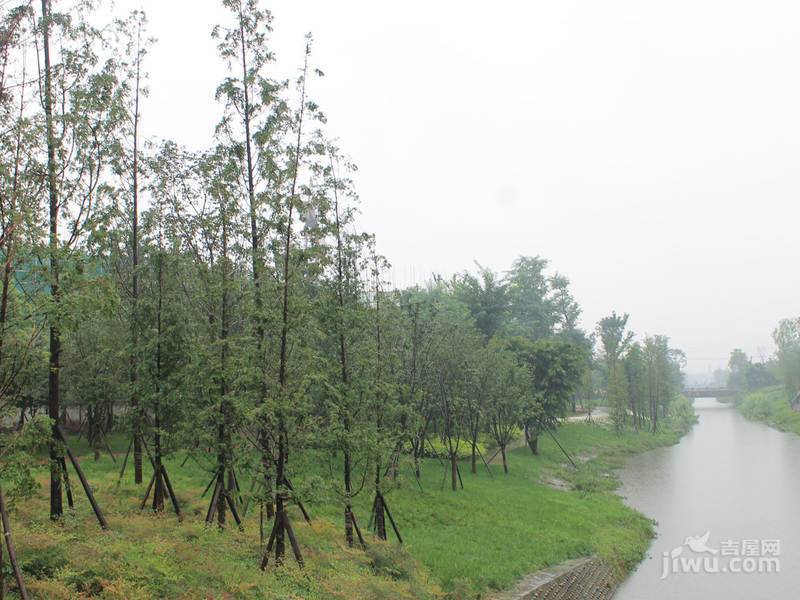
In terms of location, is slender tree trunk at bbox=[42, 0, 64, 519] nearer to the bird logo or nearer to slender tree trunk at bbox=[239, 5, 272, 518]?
slender tree trunk at bbox=[239, 5, 272, 518]

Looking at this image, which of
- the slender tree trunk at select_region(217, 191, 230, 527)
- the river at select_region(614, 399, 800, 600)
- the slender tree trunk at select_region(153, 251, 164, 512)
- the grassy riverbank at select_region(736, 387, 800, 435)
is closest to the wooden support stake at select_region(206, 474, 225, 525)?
the slender tree trunk at select_region(217, 191, 230, 527)

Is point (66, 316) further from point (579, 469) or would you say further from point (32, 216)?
point (579, 469)

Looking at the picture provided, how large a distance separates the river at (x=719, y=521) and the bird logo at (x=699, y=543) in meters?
0.03

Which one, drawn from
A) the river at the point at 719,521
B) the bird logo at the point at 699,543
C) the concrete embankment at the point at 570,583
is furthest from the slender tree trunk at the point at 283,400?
the bird logo at the point at 699,543

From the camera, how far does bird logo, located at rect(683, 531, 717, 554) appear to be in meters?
19.2

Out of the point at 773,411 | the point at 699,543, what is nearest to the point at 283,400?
the point at 699,543

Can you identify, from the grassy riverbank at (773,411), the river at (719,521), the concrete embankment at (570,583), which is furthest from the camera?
the grassy riverbank at (773,411)

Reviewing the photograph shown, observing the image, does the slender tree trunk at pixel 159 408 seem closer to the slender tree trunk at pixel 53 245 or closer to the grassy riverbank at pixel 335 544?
the grassy riverbank at pixel 335 544

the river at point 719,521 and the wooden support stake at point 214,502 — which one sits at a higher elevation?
the wooden support stake at point 214,502

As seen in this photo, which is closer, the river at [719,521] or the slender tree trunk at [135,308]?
the slender tree trunk at [135,308]

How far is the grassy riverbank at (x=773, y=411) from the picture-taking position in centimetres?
5842

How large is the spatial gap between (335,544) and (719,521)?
17.0m

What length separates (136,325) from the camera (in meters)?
12.9

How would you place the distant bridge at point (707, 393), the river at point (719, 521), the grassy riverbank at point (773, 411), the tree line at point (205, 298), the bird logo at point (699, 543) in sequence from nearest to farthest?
the tree line at point (205, 298)
the river at point (719, 521)
the bird logo at point (699, 543)
the grassy riverbank at point (773, 411)
the distant bridge at point (707, 393)
